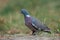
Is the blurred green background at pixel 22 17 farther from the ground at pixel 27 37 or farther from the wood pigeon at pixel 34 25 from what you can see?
the ground at pixel 27 37

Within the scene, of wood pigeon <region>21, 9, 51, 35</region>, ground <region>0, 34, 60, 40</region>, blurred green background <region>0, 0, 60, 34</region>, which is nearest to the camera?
ground <region>0, 34, 60, 40</region>

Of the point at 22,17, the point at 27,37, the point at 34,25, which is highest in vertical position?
the point at 22,17

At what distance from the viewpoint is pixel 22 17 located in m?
14.0

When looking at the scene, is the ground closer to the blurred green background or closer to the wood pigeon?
the wood pigeon

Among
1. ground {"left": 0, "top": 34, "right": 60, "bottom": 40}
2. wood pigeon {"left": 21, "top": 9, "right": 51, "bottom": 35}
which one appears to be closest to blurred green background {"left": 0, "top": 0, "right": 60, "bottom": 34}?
wood pigeon {"left": 21, "top": 9, "right": 51, "bottom": 35}

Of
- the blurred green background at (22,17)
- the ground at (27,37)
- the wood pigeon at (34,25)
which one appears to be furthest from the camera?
the blurred green background at (22,17)

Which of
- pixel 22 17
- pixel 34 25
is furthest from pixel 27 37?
pixel 22 17

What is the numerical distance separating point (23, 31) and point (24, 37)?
97 centimetres

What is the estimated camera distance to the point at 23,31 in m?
12.0

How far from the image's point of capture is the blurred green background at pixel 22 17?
40.6 ft

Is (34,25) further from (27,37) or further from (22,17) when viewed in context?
(22,17)

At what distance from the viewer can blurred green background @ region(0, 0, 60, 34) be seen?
40.6 ft

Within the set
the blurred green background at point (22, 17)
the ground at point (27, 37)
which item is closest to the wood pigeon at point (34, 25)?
the blurred green background at point (22, 17)

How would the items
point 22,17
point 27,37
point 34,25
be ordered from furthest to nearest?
point 22,17, point 34,25, point 27,37
